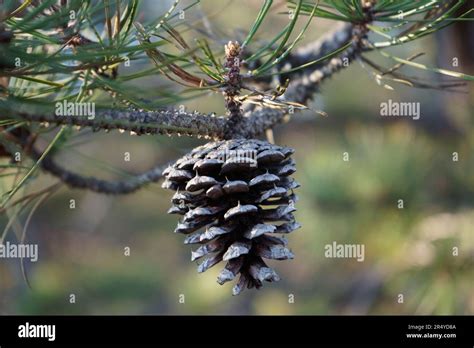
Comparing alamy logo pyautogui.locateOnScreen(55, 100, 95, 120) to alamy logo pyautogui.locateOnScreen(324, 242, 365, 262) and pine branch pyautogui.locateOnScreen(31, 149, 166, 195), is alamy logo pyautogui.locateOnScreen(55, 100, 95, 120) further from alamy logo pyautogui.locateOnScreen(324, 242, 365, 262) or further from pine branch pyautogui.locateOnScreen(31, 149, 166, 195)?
alamy logo pyautogui.locateOnScreen(324, 242, 365, 262)

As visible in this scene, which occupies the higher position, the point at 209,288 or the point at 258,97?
the point at 258,97
